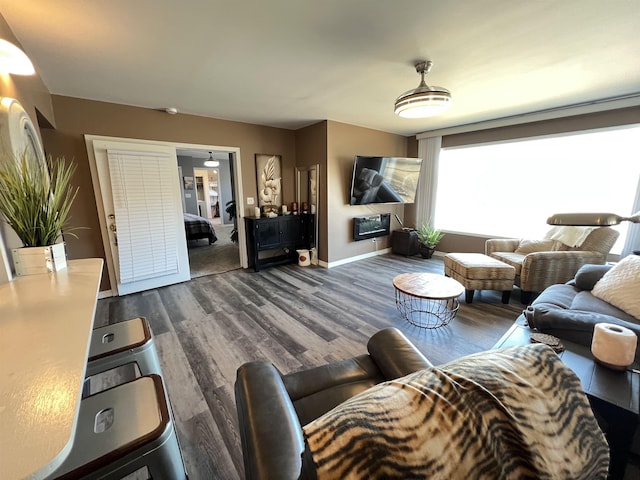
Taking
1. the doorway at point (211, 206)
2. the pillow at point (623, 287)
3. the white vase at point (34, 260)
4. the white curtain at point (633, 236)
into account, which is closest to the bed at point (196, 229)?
the doorway at point (211, 206)

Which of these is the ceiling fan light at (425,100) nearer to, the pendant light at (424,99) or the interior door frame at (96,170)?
the pendant light at (424,99)

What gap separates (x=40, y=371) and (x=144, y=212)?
3.32 m

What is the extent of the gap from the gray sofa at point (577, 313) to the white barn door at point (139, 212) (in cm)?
416

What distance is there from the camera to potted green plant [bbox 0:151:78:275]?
1.27 meters

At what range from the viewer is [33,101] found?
2.19 meters

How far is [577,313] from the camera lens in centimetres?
160

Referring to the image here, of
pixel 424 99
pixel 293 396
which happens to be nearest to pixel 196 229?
pixel 424 99

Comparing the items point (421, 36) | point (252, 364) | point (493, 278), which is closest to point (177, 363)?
point (252, 364)

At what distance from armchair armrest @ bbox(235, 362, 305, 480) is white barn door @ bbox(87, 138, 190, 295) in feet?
10.5

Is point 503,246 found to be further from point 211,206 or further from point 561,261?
point 211,206

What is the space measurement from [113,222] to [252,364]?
3.30 metres

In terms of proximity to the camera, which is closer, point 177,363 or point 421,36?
point 421,36

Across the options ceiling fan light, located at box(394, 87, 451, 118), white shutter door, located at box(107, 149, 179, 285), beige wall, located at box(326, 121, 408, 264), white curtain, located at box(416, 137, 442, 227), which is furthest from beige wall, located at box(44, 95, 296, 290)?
white curtain, located at box(416, 137, 442, 227)

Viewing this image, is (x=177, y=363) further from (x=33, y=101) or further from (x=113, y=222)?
(x=33, y=101)
